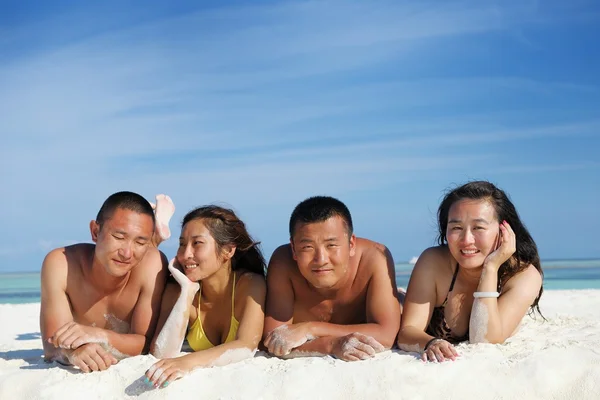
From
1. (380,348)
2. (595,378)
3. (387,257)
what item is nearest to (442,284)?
(387,257)

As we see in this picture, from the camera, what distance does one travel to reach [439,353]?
4.81 meters

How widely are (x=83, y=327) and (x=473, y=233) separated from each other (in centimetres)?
324

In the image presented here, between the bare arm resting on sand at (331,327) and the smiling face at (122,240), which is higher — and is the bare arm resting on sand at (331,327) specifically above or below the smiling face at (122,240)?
below

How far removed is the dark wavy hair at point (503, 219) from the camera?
556 cm

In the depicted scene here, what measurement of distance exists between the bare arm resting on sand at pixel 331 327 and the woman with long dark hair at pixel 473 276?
6.8 inches

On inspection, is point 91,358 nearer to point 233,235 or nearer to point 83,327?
point 83,327

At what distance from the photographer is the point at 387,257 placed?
5.78 m

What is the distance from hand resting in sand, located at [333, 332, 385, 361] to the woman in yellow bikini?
2.44ft

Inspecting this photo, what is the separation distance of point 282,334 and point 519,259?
2.19 meters

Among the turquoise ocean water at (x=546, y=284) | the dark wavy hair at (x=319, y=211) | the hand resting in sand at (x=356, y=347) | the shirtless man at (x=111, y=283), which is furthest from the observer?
the turquoise ocean water at (x=546, y=284)

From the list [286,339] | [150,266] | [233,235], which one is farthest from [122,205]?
[286,339]

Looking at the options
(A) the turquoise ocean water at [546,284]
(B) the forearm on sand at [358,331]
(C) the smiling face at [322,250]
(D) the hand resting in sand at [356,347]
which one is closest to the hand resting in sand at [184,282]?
(C) the smiling face at [322,250]

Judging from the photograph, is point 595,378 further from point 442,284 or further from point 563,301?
point 563,301

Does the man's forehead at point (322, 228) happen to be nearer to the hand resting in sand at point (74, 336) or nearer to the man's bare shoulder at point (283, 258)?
the man's bare shoulder at point (283, 258)
